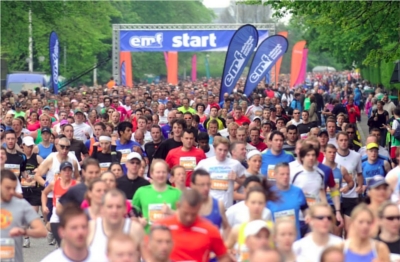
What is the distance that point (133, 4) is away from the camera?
8725 centimetres

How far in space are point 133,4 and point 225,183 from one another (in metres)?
Result: 76.0

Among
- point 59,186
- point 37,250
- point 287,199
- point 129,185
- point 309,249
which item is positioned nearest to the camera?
point 309,249

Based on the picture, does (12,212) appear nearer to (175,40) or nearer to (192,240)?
(192,240)

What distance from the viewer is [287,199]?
35.0 feet

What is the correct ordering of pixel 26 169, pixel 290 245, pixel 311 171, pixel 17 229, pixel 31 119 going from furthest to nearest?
pixel 31 119, pixel 26 169, pixel 311 171, pixel 17 229, pixel 290 245

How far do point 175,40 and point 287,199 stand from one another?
33.4m

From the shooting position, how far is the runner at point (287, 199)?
10508 millimetres

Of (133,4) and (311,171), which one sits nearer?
(311,171)

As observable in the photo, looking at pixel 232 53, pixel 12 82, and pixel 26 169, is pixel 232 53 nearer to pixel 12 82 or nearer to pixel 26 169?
pixel 26 169

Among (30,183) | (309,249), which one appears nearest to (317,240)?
(309,249)

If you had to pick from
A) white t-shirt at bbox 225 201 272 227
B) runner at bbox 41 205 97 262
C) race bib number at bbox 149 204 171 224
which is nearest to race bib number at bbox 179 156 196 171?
race bib number at bbox 149 204 171 224

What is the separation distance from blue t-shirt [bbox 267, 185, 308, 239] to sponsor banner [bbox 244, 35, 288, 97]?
15.6 m

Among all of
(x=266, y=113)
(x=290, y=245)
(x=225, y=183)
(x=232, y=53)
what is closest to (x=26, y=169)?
(x=225, y=183)

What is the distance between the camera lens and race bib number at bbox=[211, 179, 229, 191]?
1208 centimetres
